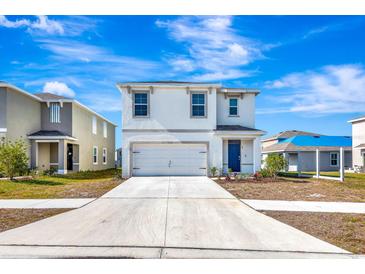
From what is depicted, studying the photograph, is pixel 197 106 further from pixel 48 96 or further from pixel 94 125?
pixel 94 125

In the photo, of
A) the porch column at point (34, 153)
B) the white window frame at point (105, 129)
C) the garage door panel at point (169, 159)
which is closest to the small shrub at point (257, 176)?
the garage door panel at point (169, 159)

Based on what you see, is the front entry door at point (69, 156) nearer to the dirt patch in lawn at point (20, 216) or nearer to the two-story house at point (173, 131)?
the two-story house at point (173, 131)

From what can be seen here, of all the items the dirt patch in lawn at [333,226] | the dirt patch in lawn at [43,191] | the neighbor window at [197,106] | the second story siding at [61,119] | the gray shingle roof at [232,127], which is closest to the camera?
the dirt patch in lawn at [333,226]

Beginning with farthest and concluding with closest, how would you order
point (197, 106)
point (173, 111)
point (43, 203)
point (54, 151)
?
point (54, 151) < point (197, 106) < point (173, 111) < point (43, 203)

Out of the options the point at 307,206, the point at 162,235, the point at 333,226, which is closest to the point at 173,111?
the point at 307,206

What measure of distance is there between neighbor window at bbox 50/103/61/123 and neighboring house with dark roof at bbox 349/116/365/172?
2694cm

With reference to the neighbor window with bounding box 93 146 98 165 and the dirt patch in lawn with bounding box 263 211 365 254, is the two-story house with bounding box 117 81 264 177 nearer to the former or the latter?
the dirt patch in lawn with bounding box 263 211 365 254

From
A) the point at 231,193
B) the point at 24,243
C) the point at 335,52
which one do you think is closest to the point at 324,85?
the point at 335,52

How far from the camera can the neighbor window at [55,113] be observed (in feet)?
75.6

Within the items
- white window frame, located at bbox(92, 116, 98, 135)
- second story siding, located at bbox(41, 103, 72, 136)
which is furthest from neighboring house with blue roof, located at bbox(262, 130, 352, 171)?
second story siding, located at bbox(41, 103, 72, 136)

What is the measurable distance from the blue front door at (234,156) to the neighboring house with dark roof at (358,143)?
15.7m

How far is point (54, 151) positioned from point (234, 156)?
47.6 ft

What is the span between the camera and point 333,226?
22.9ft

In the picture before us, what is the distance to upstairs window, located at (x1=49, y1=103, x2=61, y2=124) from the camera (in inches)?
907
